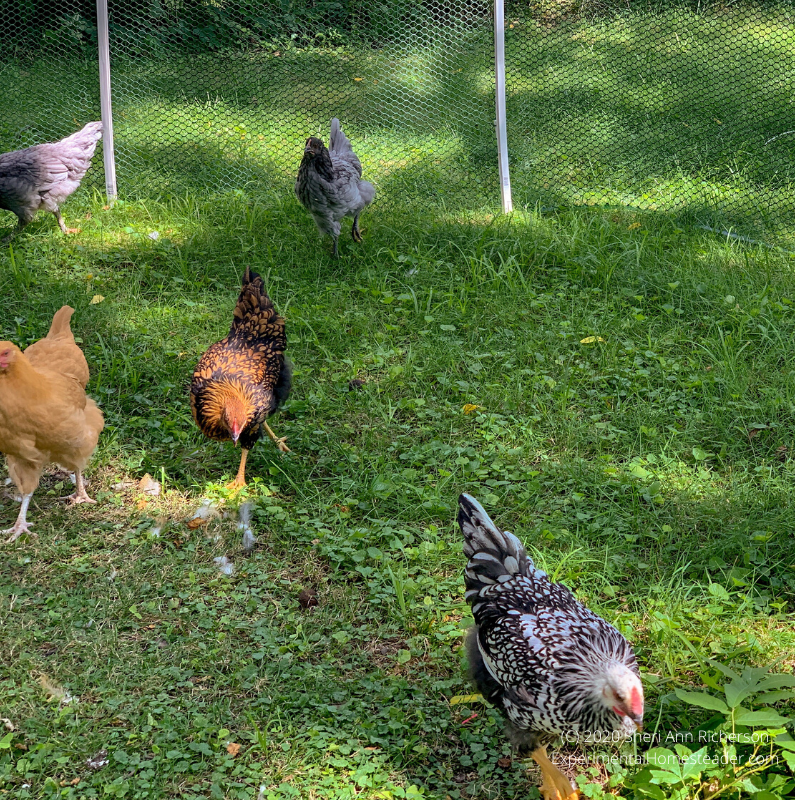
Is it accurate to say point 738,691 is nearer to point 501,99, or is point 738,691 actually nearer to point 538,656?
point 538,656

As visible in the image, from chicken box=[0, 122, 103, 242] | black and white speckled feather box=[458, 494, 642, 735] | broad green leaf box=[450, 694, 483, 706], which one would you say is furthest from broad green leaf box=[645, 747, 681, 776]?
chicken box=[0, 122, 103, 242]

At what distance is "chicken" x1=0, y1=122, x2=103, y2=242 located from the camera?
617cm

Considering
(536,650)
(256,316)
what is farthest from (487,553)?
(256,316)

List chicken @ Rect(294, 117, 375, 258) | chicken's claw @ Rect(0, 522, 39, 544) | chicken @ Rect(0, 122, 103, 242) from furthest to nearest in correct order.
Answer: chicken @ Rect(0, 122, 103, 242) < chicken @ Rect(294, 117, 375, 258) < chicken's claw @ Rect(0, 522, 39, 544)

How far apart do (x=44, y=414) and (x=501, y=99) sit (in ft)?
15.2

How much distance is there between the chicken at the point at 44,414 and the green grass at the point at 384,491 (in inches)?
10.1

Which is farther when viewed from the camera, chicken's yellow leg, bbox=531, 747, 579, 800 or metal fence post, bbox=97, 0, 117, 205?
metal fence post, bbox=97, 0, 117, 205

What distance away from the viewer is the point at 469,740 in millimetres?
3006

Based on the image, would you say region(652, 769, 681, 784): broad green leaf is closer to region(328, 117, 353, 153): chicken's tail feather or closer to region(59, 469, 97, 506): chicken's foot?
region(59, 469, 97, 506): chicken's foot

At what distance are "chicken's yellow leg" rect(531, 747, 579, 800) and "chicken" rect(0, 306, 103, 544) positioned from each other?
8.76 ft

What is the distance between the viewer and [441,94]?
7117 millimetres

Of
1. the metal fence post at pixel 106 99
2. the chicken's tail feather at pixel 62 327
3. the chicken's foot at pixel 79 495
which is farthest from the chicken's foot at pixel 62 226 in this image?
the chicken's foot at pixel 79 495

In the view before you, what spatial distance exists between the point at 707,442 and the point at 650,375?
0.69m

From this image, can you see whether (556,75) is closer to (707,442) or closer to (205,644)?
(707,442)
